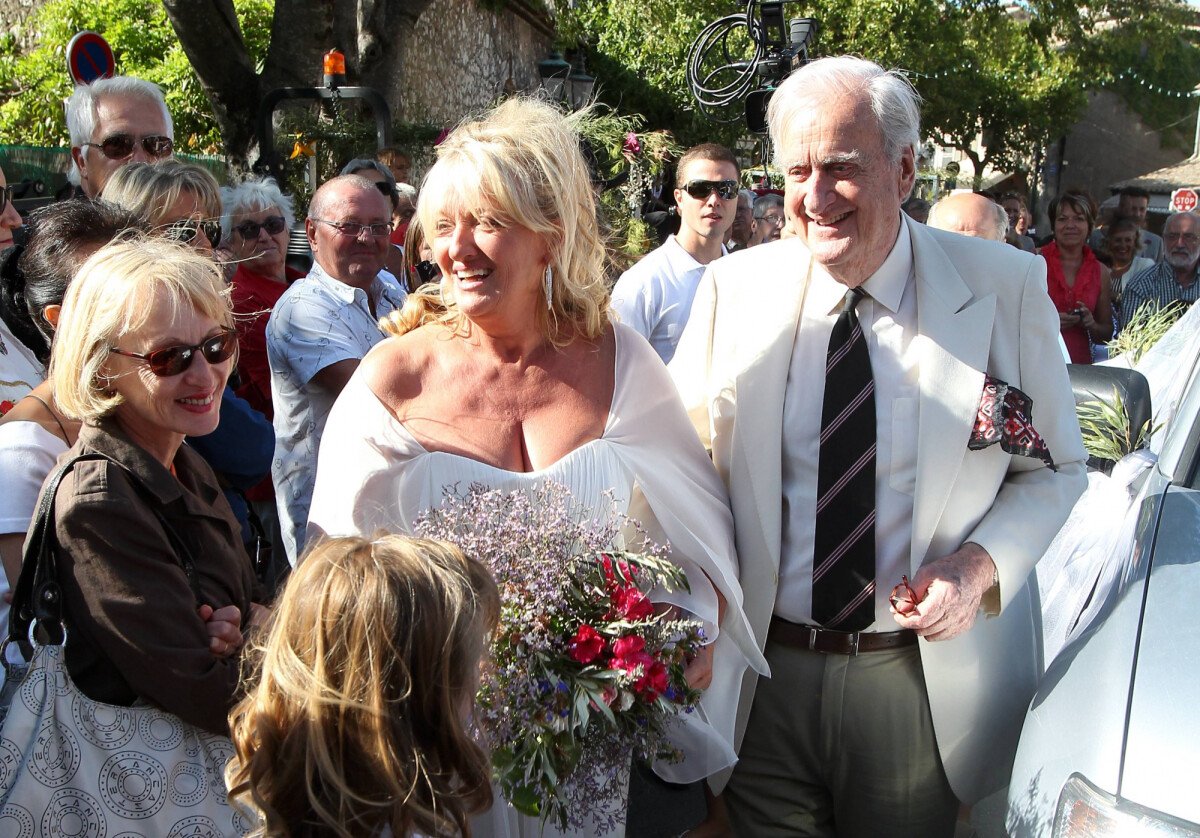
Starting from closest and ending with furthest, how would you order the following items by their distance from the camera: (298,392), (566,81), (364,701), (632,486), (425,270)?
(364,701) < (632,486) < (298,392) < (425,270) < (566,81)

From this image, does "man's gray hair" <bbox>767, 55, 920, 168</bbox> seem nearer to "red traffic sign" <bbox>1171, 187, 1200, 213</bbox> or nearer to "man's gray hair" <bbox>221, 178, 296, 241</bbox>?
"man's gray hair" <bbox>221, 178, 296, 241</bbox>

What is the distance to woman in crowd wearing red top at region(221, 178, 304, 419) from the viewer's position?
4.20 meters

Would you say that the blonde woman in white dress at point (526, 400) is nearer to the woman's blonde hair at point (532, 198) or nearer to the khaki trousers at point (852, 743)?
the woman's blonde hair at point (532, 198)

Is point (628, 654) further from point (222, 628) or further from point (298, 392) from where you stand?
point (298, 392)

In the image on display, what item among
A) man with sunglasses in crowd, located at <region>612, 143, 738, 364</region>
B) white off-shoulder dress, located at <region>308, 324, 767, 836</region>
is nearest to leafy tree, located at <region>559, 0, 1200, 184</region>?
man with sunglasses in crowd, located at <region>612, 143, 738, 364</region>

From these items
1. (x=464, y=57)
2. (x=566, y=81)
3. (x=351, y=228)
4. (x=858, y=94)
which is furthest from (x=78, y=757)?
(x=464, y=57)

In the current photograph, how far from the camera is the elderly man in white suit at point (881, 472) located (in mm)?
2389

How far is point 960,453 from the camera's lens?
2.38 meters

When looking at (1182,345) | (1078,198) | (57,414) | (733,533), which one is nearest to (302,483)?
(57,414)

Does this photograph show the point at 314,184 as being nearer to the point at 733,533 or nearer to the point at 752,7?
the point at 752,7

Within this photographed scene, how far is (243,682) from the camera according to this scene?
1.83 m

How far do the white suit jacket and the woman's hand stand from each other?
1.10 meters

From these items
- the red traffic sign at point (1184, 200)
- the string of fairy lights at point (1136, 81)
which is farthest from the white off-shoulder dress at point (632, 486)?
the string of fairy lights at point (1136, 81)

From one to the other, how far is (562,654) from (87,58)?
6.43 meters
